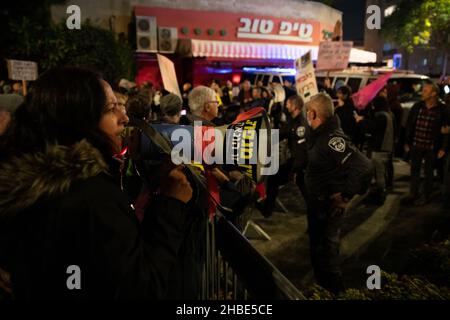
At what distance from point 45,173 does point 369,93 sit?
23.8 ft

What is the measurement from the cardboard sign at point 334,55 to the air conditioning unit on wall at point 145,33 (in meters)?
9.47

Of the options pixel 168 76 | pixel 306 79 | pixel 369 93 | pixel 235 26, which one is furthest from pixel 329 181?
pixel 235 26

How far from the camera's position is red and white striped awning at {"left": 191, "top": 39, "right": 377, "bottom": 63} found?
18.2m

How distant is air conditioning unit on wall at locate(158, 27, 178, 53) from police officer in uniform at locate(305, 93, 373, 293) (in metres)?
14.8

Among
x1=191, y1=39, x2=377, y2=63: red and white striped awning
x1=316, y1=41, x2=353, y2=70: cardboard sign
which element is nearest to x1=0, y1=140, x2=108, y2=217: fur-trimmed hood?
x1=316, y1=41, x2=353, y2=70: cardboard sign

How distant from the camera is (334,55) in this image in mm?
9172

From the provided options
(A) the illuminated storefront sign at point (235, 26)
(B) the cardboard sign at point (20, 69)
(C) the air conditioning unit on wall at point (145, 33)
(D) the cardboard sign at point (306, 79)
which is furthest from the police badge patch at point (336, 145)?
(A) the illuminated storefront sign at point (235, 26)

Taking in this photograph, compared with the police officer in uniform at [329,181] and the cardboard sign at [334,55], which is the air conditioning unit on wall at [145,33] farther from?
the police officer in uniform at [329,181]

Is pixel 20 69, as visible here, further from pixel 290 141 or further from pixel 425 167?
pixel 425 167

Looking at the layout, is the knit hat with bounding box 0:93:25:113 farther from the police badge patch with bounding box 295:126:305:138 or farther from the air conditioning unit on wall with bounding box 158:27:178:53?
the air conditioning unit on wall with bounding box 158:27:178:53

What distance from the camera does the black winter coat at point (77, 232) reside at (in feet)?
3.89

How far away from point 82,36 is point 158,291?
1350 centimetres

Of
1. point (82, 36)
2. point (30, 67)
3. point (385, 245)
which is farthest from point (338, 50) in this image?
point (82, 36)

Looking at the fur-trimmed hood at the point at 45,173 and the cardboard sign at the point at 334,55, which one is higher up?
the cardboard sign at the point at 334,55
